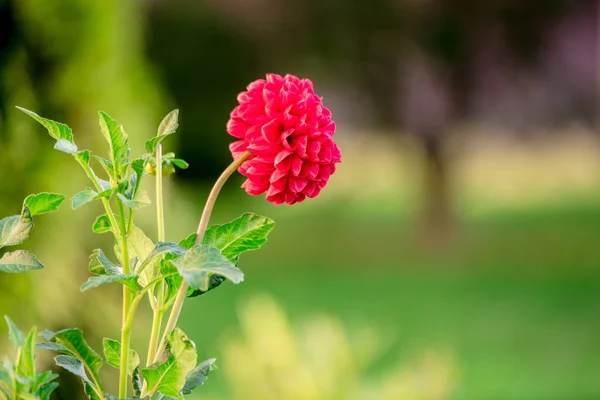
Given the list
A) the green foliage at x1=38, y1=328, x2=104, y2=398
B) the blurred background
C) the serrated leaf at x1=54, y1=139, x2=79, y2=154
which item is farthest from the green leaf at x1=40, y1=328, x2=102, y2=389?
the blurred background

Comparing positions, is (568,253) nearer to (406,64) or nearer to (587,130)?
(587,130)

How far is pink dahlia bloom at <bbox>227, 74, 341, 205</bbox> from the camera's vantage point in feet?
1.77

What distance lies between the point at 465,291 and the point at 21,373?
6594mm

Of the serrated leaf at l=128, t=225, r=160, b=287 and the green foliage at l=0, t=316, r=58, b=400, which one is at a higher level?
the serrated leaf at l=128, t=225, r=160, b=287

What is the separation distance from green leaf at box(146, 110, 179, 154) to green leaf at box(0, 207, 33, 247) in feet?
0.28

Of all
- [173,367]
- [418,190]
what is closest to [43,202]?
[173,367]

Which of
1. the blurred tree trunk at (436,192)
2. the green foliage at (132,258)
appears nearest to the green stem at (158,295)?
the green foliage at (132,258)

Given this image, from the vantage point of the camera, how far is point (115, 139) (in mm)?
571

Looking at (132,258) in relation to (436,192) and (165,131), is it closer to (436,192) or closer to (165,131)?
(165,131)

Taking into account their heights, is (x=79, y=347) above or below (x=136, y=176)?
below

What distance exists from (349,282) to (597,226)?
3.11m

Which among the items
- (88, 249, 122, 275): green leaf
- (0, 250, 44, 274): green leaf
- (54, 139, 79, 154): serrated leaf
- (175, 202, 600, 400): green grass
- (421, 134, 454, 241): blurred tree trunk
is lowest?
(0, 250, 44, 274): green leaf

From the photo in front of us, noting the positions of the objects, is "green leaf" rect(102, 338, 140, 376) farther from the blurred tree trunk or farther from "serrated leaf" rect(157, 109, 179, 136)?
the blurred tree trunk

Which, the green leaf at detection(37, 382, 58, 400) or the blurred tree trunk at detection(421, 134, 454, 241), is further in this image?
the blurred tree trunk at detection(421, 134, 454, 241)
